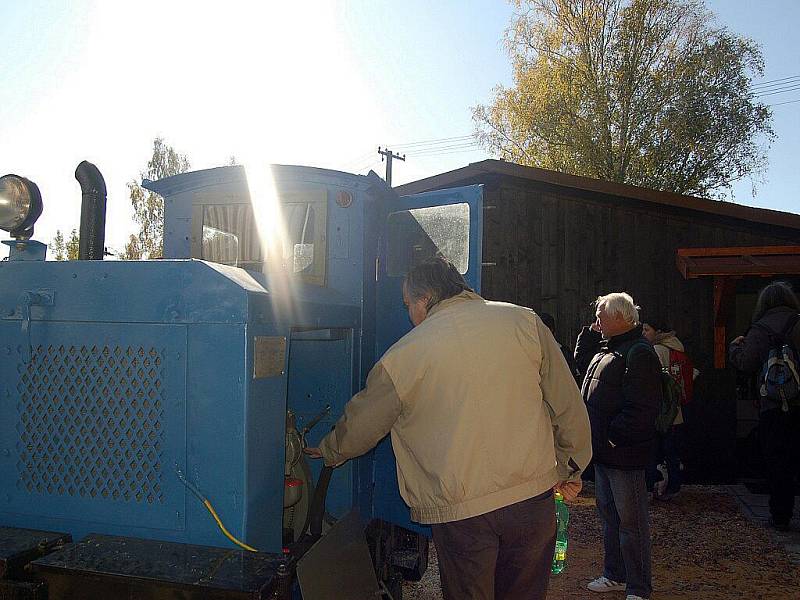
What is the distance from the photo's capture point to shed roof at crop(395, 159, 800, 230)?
770cm

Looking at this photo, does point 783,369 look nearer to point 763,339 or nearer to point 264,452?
point 763,339

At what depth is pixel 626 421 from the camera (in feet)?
12.5

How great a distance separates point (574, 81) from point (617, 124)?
6.03 ft

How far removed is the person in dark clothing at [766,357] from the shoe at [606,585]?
7.12 feet

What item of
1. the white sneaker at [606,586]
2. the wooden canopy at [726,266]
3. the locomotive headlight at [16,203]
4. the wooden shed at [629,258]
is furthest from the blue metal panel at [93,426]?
the wooden canopy at [726,266]

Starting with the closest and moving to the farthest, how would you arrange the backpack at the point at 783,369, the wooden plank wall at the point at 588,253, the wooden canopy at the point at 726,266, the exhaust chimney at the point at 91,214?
the exhaust chimney at the point at 91,214
the backpack at the point at 783,369
the wooden canopy at the point at 726,266
the wooden plank wall at the point at 588,253

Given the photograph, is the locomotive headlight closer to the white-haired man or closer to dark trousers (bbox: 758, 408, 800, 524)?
the white-haired man

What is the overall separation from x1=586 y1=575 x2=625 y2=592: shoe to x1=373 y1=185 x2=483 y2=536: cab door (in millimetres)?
1602

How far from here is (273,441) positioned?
244 centimetres

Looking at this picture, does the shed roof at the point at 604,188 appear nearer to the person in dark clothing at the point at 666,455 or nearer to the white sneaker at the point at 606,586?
the person in dark clothing at the point at 666,455

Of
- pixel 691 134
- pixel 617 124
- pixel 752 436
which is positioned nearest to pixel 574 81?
pixel 617 124

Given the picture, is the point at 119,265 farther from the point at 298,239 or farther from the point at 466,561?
the point at 466,561

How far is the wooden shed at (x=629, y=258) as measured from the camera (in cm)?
811

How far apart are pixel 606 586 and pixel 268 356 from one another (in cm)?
325
